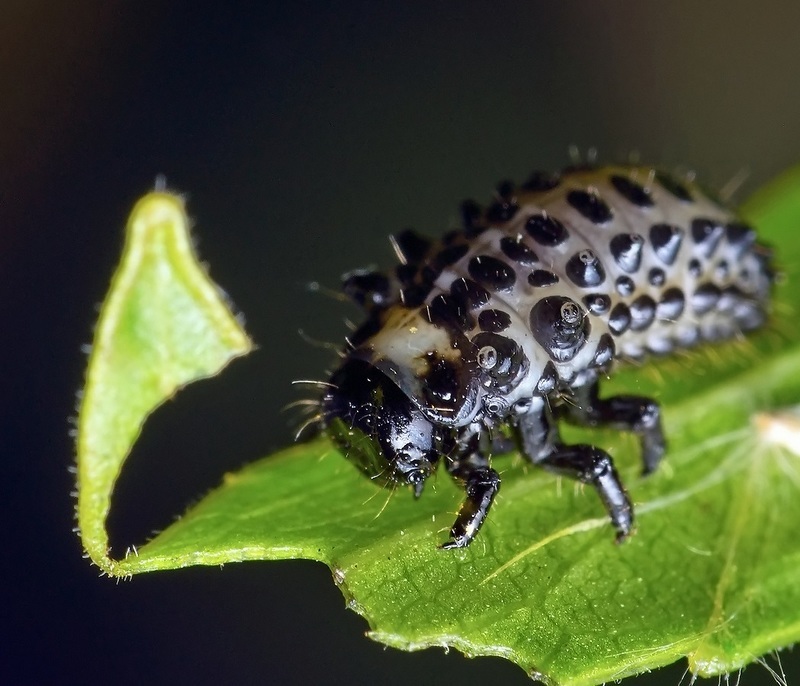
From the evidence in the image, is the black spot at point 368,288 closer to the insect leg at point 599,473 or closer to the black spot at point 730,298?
the insect leg at point 599,473

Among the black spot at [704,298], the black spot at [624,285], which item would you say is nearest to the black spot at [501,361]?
the black spot at [624,285]

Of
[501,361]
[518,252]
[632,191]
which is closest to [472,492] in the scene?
[501,361]

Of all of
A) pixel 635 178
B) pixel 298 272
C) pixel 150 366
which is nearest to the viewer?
pixel 150 366

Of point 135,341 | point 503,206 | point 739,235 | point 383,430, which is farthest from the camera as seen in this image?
point 739,235

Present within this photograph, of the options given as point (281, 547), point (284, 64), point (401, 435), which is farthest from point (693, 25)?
point (281, 547)

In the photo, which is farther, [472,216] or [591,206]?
[472,216]

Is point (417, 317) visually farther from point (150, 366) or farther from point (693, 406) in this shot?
point (693, 406)

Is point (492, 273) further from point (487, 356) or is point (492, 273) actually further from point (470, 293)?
point (487, 356)
